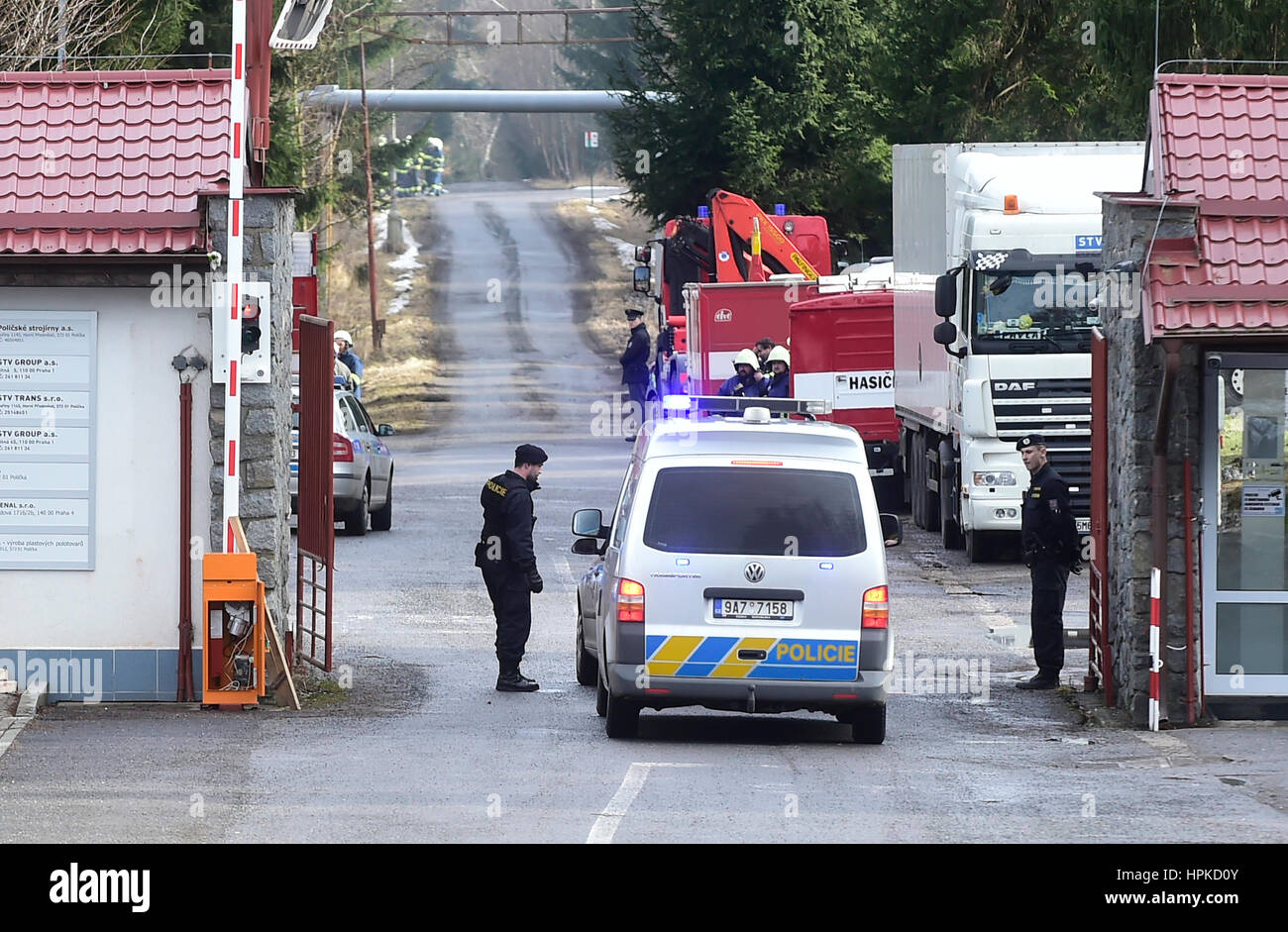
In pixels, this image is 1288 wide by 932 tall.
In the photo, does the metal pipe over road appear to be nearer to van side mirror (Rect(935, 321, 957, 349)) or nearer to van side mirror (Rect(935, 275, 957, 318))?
van side mirror (Rect(935, 321, 957, 349))

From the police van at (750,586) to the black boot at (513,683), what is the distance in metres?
2.37

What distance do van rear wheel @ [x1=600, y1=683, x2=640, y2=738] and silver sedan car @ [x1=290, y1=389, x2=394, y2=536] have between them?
1119 cm

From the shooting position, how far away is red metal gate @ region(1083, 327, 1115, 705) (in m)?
15.0

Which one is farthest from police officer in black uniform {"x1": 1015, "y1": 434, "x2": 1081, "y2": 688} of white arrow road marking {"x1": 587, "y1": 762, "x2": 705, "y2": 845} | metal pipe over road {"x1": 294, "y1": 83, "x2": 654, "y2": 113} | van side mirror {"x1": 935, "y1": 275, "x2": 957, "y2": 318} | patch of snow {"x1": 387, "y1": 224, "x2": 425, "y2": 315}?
patch of snow {"x1": 387, "y1": 224, "x2": 425, "y2": 315}

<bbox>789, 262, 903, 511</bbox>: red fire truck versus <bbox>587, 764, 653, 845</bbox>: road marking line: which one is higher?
<bbox>789, 262, 903, 511</bbox>: red fire truck

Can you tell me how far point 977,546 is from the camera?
23.6 meters

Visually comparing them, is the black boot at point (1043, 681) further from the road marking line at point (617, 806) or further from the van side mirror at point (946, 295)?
the van side mirror at point (946, 295)

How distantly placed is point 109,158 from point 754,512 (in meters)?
4.95

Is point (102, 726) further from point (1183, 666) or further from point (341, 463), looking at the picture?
point (341, 463)

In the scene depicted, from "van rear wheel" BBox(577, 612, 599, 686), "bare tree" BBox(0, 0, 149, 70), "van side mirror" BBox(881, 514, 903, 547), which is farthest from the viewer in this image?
"bare tree" BBox(0, 0, 149, 70)

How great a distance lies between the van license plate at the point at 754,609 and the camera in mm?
12664

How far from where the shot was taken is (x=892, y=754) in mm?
12773

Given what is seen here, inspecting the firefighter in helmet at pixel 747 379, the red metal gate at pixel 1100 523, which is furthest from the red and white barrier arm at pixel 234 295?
the firefighter in helmet at pixel 747 379

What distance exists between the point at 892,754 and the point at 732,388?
15.0 m
